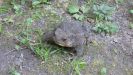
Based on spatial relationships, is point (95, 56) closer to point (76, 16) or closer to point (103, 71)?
point (103, 71)

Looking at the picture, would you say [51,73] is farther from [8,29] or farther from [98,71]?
[8,29]

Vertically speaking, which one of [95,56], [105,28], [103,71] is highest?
[105,28]

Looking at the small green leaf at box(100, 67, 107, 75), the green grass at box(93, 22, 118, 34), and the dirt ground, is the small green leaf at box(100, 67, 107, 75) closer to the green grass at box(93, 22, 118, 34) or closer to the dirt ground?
the dirt ground

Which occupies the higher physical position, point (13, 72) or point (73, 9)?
point (73, 9)

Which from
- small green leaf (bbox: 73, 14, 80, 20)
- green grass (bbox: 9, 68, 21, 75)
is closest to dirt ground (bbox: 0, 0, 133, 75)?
green grass (bbox: 9, 68, 21, 75)

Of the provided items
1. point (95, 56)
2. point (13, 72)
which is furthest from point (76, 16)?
point (13, 72)

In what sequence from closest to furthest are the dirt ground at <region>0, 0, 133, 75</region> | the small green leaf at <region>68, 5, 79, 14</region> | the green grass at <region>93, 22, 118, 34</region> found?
1. the dirt ground at <region>0, 0, 133, 75</region>
2. the green grass at <region>93, 22, 118, 34</region>
3. the small green leaf at <region>68, 5, 79, 14</region>

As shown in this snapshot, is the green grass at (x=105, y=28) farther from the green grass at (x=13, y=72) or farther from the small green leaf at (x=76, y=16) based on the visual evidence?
the green grass at (x=13, y=72)

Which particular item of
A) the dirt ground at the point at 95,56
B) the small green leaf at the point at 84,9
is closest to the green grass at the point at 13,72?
the dirt ground at the point at 95,56
